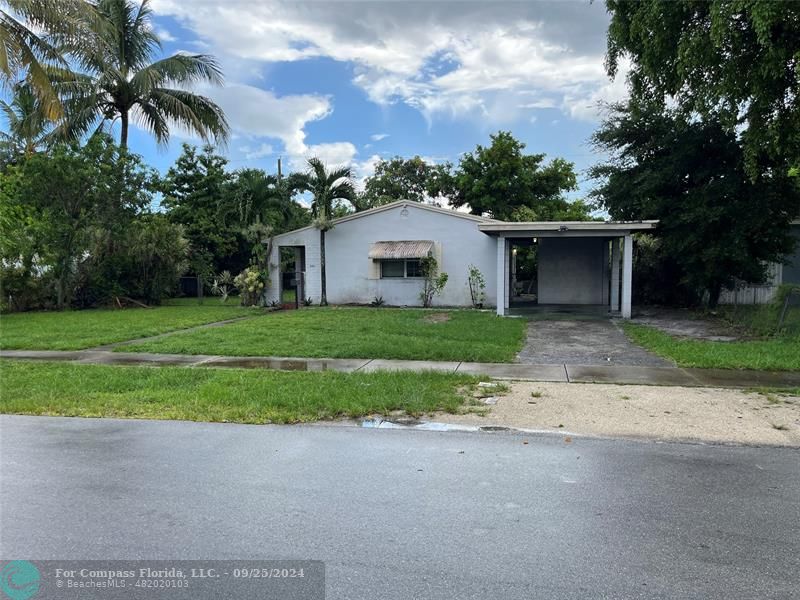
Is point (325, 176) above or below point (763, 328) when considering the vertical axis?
above

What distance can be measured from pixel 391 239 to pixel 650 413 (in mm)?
15474

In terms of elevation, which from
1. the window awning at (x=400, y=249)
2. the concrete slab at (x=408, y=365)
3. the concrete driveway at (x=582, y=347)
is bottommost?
the concrete slab at (x=408, y=365)

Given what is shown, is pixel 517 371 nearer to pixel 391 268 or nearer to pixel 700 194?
pixel 700 194

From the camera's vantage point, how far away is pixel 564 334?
1334cm

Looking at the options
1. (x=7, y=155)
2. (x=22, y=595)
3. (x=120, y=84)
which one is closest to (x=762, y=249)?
(x=22, y=595)

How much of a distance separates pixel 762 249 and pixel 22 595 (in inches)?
757

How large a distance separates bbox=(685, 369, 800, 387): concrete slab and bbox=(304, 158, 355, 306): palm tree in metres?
15.1

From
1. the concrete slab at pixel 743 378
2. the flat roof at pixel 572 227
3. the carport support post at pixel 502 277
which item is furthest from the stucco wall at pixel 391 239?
the concrete slab at pixel 743 378

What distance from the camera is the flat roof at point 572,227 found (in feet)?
52.1

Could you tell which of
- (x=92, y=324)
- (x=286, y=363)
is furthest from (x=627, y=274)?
(x=92, y=324)

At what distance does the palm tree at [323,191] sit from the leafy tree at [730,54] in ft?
36.8

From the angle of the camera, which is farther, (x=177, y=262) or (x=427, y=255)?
(x=177, y=262)

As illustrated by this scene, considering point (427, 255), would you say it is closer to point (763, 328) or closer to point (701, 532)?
point (763, 328)

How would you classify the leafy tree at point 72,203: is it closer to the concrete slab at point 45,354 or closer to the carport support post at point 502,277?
the concrete slab at point 45,354
